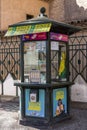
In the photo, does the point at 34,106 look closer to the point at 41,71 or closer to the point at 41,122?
the point at 41,122

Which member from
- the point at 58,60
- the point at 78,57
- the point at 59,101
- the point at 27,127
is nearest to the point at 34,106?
the point at 27,127

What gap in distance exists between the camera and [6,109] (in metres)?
10.5

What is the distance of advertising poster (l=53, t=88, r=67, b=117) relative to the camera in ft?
27.3

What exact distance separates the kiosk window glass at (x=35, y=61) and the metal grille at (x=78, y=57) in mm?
2644

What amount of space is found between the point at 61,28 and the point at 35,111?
2246 millimetres

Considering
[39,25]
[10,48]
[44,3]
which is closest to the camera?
[39,25]

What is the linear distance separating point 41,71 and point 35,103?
84 centimetres

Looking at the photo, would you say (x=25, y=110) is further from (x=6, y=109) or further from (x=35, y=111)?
(x=6, y=109)

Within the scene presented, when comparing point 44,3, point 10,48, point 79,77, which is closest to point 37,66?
point 79,77

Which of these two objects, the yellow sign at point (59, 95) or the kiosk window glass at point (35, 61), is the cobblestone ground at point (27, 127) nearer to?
the yellow sign at point (59, 95)

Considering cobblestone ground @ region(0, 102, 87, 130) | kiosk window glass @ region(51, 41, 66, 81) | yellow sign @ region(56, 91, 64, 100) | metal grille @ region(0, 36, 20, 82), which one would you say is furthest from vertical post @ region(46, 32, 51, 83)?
metal grille @ region(0, 36, 20, 82)

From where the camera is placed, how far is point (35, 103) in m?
A: 8.27

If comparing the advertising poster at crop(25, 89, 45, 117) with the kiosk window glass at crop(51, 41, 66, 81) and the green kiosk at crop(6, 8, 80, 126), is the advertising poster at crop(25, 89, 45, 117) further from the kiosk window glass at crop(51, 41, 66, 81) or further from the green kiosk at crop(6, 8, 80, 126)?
the kiosk window glass at crop(51, 41, 66, 81)

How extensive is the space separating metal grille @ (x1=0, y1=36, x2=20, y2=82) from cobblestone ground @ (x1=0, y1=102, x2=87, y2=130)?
5.88ft
